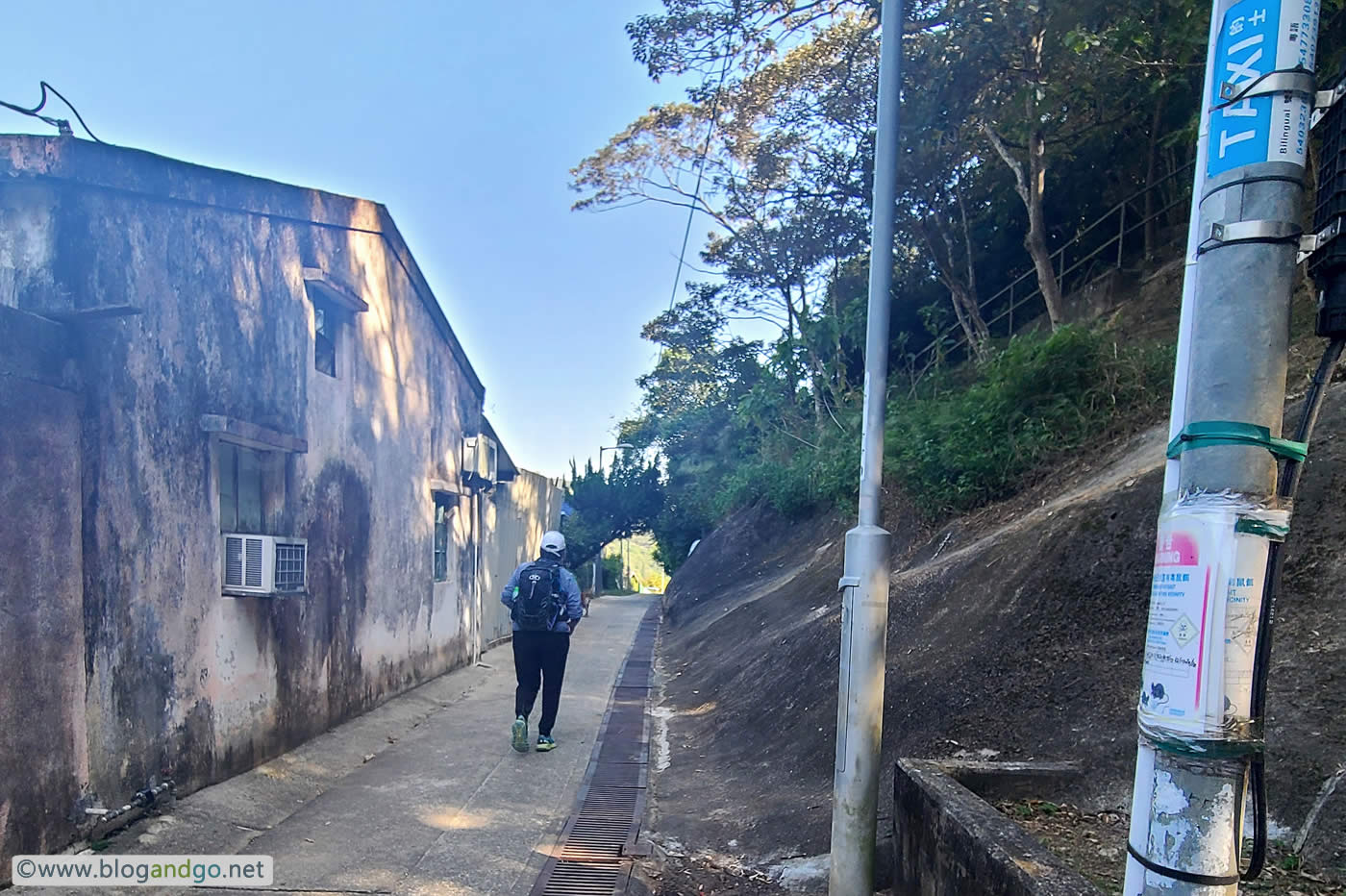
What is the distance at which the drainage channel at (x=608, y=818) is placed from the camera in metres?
4.32

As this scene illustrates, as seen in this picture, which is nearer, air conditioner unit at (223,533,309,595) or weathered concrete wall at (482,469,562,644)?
air conditioner unit at (223,533,309,595)

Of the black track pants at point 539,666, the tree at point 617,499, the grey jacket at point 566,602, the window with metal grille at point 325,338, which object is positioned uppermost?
the window with metal grille at point 325,338

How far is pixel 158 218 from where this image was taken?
5.17m

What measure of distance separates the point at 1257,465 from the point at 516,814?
4.93 m

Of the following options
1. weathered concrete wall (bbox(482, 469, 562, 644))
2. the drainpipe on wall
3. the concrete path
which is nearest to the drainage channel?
the concrete path

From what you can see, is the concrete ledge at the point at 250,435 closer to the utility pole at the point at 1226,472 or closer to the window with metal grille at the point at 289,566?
the window with metal grille at the point at 289,566

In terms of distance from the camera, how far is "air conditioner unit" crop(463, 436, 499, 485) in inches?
465

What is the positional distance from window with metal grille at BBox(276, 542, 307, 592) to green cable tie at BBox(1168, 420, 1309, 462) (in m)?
6.00

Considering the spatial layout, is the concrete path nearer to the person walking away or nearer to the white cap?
the person walking away

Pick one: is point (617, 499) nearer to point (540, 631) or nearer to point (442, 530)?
point (442, 530)

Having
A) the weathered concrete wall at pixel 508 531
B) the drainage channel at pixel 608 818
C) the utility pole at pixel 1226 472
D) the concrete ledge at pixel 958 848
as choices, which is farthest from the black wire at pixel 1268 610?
the weathered concrete wall at pixel 508 531

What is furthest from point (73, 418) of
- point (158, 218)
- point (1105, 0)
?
point (1105, 0)

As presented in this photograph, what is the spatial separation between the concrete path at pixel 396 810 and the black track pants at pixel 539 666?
0.38 metres

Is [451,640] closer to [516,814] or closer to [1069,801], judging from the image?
[516,814]
